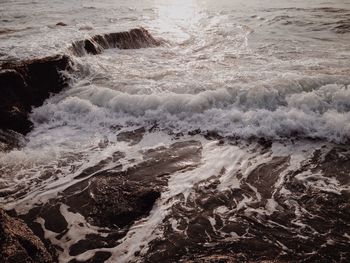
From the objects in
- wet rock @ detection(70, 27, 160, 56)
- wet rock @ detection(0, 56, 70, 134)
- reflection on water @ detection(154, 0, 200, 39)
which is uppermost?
reflection on water @ detection(154, 0, 200, 39)

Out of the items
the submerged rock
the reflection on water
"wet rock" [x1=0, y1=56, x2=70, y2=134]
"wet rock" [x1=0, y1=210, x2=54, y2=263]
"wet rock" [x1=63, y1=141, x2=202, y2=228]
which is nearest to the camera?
"wet rock" [x1=0, y1=210, x2=54, y2=263]

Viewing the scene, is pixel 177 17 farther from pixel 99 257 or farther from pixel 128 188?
pixel 99 257

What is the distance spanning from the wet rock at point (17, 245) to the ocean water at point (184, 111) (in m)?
0.52

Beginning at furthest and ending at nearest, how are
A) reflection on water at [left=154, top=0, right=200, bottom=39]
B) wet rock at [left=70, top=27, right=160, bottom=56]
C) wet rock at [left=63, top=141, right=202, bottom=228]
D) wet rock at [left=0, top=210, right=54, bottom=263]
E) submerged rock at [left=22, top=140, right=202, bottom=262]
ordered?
1. reflection on water at [left=154, top=0, right=200, bottom=39]
2. wet rock at [left=70, top=27, right=160, bottom=56]
3. wet rock at [left=63, top=141, right=202, bottom=228]
4. submerged rock at [left=22, top=140, right=202, bottom=262]
5. wet rock at [left=0, top=210, right=54, bottom=263]

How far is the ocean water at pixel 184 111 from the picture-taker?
4.76 m

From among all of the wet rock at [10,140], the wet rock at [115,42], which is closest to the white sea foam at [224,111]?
the wet rock at [10,140]

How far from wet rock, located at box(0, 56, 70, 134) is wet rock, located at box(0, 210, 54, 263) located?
3.90m

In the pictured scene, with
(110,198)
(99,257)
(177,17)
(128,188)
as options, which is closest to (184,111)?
(128,188)

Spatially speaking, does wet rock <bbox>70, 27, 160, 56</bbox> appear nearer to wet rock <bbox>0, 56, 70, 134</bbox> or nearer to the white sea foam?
wet rock <bbox>0, 56, 70, 134</bbox>

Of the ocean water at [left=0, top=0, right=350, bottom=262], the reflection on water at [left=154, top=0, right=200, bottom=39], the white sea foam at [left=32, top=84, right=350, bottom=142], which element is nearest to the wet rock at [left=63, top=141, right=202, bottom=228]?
the ocean water at [left=0, top=0, right=350, bottom=262]

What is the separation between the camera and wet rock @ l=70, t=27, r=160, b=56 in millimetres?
10880

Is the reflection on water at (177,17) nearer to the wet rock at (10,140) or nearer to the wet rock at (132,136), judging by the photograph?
the wet rock at (132,136)

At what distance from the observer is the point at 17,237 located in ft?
10.3

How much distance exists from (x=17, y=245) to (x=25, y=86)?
222 inches
